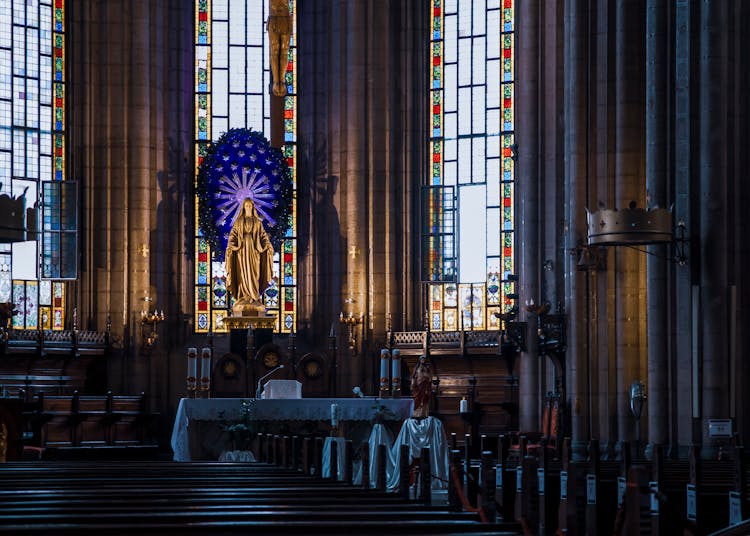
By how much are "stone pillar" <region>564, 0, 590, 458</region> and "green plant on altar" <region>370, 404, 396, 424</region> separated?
2788mm

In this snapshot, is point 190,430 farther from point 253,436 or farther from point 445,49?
point 445,49

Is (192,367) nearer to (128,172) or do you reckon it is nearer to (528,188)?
(128,172)

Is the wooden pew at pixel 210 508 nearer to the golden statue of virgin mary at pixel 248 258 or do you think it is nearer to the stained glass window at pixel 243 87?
the golden statue of virgin mary at pixel 248 258

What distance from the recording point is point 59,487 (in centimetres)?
1021

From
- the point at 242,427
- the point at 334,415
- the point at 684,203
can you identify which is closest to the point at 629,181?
the point at 684,203

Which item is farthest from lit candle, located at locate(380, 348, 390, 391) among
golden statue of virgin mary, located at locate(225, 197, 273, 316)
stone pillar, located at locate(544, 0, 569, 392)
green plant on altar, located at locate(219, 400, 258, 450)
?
golden statue of virgin mary, located at locate(225, 197, 273, 316)

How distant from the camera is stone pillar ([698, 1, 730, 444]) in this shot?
59.7 ft

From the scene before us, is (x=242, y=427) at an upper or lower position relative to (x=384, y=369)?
lower

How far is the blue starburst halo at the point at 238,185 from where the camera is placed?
29578 millimetres

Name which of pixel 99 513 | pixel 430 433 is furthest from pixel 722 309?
pixel 99 513

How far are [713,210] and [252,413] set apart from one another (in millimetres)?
7908

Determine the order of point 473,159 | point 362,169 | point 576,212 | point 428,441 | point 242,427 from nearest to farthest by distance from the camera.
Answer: point 428,441
point 242,427
point 576,212
point 362,169
point 473,159

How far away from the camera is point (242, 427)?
22.1m

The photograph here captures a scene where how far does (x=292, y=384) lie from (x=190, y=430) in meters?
1.78
